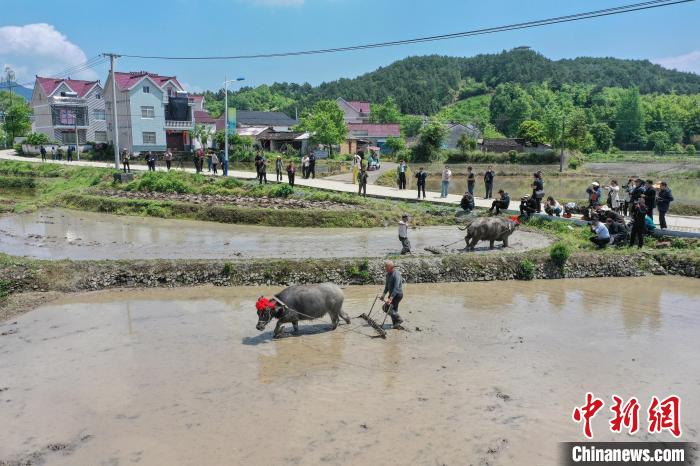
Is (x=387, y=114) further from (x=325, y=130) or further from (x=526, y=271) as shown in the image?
(x=526, y=271)

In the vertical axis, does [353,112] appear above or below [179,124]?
above

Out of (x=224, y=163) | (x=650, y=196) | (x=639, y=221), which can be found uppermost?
(x=224, y=163)

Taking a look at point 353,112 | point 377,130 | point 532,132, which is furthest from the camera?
point 353,112

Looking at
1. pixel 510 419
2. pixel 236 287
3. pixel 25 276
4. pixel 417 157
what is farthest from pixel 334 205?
pixel 417 157

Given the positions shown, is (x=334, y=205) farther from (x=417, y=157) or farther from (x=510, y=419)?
(x=417, y=157)

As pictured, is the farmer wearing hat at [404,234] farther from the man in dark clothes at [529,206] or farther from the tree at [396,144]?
the tree at [396,144]

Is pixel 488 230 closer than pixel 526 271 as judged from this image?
No

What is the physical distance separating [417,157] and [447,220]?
124 ft

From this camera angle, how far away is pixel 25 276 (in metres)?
15.0

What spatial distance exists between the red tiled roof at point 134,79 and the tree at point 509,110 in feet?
201

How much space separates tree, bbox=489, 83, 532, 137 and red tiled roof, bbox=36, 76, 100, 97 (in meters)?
68.1

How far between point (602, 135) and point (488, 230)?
8209 centimetres

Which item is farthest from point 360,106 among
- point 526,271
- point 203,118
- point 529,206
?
point 526,271

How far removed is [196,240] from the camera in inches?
844
